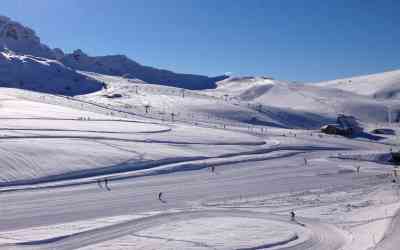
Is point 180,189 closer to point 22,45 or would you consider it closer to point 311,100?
point 311,100

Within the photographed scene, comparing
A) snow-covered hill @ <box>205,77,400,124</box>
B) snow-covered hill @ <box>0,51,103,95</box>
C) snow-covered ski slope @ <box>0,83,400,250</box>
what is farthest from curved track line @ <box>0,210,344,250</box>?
snow-covered hill @ <box>0,51,103,95</box>

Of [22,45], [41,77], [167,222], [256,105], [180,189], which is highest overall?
[22,45]

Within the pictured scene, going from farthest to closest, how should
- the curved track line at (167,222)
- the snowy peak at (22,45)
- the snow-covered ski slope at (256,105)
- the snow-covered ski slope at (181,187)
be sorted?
the snowy peak at (22,45) → the snow-covered ski slope at (256,105) → the snow-covered ski slope at (181,187) → the curved track line at (167,222)

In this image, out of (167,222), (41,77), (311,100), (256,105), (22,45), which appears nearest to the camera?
(167,222)

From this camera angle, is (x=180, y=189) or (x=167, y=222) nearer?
(x=167, y=222)

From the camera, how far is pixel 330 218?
3045cm

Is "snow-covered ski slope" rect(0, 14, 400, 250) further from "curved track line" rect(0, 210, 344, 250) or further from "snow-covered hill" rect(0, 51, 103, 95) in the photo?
"snow-covered hill" rect(0, 51, 103, 95)

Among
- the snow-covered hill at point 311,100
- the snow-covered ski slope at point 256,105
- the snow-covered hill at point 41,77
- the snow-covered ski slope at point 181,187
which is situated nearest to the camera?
the snow-covered ski slope at point 181,187

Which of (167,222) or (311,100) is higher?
(311,100)

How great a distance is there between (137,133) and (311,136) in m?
27.4

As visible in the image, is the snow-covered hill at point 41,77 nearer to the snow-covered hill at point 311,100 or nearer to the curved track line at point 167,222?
the snow-covered hill at point 311,100

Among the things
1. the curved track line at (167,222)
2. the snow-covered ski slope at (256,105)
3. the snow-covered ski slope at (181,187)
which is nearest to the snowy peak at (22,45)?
the snow-covered ski slope at (256,105)

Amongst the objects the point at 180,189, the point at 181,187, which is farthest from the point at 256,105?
the point at 180,189

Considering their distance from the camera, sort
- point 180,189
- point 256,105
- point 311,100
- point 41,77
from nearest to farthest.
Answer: point 180,189
point 256,105
point 41,77
point 311,100
